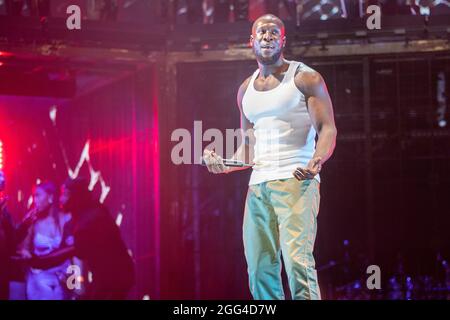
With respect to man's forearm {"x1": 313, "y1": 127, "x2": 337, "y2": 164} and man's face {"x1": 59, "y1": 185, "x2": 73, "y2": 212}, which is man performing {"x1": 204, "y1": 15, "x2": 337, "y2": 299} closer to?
man's forearm {"x1": 313, "y1": 127, "x2": 337, "y2": 164}

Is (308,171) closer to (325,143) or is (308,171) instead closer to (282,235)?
(325,143)

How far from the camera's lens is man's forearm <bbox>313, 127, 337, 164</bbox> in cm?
422

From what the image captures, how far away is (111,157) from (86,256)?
1399 millimetres

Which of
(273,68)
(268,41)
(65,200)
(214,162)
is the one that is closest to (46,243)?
(65,200)

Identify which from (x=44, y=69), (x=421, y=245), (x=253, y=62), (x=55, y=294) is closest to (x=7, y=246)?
(x=55, y=294)

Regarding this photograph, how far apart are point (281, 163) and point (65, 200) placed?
512 centimetres

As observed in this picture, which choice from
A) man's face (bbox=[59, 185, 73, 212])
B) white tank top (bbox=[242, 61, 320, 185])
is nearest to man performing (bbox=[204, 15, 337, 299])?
white tank top (bbox=[242, 61, 320, 185])

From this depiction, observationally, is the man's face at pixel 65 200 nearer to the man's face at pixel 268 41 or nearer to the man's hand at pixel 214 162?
the man's hand at pixel 214 162

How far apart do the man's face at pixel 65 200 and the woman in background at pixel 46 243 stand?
8 cm

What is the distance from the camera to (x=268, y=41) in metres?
4.52

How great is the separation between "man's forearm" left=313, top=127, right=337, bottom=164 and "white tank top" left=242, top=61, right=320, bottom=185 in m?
0.17

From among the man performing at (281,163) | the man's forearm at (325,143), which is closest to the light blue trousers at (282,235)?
the man performing at (281,163)

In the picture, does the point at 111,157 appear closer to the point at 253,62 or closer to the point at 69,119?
→ the point at 69,119

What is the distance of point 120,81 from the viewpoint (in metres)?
8.58
